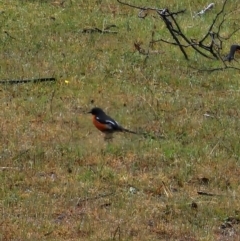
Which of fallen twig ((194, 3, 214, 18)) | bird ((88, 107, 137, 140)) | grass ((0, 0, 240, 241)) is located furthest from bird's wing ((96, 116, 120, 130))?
fallen twig ((194, 3, 214, 18))

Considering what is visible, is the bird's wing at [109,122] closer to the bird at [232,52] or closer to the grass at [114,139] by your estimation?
the grass at [114,139]

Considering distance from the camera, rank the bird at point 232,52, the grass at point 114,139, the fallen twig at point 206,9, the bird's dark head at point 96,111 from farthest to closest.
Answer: the fallen twig at point 206,9
the bird at point 232,52
the bird's dark head at point 96,111
the grass at point 114,139

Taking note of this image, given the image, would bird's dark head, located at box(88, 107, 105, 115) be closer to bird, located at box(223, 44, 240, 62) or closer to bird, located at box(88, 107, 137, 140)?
bird, located at box(88, 107, 137, 140)

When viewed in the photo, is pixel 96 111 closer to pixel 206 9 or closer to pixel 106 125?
pixel 106 125

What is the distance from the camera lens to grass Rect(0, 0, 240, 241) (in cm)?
712

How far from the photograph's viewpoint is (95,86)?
35.2 feet

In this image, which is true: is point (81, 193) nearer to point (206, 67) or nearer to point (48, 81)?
point (48, 81)

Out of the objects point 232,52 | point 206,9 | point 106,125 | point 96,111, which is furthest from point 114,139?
point 206,9

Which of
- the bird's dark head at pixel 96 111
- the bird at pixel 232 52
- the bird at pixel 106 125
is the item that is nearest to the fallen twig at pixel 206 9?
the bird at pixel 232 52

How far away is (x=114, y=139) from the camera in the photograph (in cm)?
902

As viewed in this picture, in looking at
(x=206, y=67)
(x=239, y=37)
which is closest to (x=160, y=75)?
(x=206, y=67)

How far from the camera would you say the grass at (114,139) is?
7.12 meters

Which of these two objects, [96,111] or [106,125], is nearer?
[106,125]

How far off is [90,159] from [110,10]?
6393 millimetres
